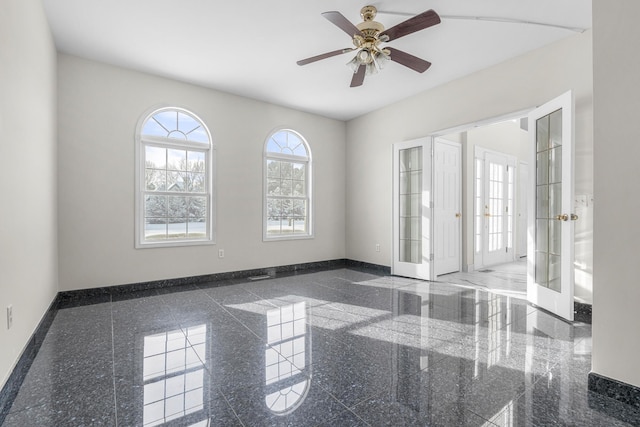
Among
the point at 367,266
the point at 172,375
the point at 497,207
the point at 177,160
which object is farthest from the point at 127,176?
the point at 497,207

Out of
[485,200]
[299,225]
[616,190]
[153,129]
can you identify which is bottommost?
[299,225]

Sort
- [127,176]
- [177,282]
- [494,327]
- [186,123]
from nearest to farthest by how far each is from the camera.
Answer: [494,327], [127,176], [177,282], [186,123]

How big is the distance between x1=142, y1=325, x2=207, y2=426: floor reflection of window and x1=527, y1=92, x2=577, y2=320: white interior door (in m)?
3.24

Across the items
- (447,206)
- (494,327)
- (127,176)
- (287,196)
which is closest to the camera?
(494,327)

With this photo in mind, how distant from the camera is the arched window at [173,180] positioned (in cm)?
414

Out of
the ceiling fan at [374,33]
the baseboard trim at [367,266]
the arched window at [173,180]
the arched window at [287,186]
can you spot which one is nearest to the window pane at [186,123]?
the arched window at [173,180]

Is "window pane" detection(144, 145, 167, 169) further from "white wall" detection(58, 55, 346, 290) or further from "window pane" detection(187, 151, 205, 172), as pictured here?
"window pane" detection(187, 151, 205, 172)

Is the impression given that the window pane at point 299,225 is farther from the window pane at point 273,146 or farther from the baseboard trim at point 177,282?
the window pane at point 273,146

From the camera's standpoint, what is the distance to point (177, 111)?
14.5 ft

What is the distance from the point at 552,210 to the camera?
10.6 feet

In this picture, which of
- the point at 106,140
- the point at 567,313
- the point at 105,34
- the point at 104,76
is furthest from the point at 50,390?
the point at 567,313

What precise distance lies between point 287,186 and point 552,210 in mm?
3833

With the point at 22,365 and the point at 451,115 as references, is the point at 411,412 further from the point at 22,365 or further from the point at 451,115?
the point at 451,115

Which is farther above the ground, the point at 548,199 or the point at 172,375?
the point at 548,199
